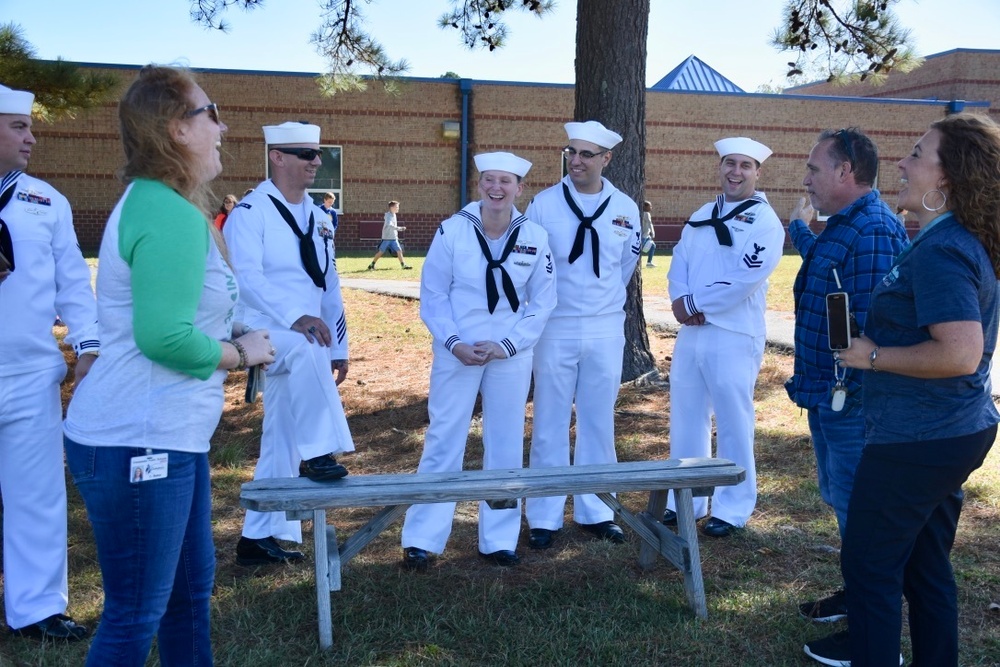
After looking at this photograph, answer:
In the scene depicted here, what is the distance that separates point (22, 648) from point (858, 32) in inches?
350

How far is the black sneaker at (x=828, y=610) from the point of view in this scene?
13.6 feet

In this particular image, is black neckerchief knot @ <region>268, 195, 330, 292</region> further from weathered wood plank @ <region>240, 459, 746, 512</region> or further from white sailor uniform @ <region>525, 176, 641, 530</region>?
white sailor uniform @ <region>525, 176, 641, 530</region>

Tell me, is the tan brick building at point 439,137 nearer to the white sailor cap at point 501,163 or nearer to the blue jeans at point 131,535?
the white sailor cap at point 501,163

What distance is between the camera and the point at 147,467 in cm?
242

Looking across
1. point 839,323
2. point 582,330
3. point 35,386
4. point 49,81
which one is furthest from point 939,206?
point 49,81

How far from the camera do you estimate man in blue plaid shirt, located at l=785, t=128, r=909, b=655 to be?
3.85 metres

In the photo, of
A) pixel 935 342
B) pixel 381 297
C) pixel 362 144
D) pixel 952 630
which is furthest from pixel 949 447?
pixel 362 144

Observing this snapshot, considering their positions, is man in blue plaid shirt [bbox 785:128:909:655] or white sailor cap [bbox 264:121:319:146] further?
white sailor cap [bbox 264:121:319:146]

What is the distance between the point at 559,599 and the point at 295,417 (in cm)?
151

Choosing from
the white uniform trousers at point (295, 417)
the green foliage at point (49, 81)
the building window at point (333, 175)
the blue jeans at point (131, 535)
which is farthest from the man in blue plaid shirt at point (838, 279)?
the building window at point (333, 175)

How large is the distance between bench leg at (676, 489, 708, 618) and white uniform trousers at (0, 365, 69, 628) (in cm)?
269

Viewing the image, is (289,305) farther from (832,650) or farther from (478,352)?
(832,650)

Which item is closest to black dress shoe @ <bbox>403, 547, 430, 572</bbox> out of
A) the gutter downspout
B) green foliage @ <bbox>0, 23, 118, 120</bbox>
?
green foliage @ <bbox>0, 23, 118, 120</bbox>

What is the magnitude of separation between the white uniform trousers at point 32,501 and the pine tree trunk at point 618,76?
5045 mm
